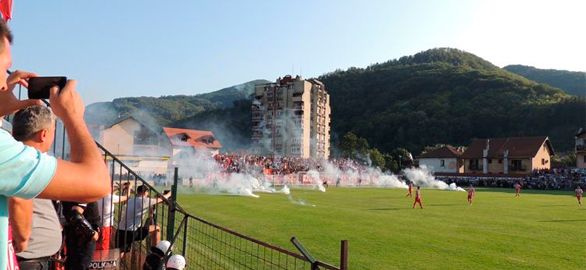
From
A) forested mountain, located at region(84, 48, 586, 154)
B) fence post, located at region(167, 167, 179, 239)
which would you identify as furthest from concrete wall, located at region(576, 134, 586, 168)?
fence post, located at region(167, 167, 179, 239)

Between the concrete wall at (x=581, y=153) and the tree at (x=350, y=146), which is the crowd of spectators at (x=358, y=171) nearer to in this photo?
the concrete wall at (x=581, y=153)

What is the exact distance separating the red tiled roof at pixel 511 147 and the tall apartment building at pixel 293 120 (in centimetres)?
3229

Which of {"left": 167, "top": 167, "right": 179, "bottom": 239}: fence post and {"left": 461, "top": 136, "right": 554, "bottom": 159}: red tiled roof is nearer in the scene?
{"left": 167, "top": 167, "right": 179, "bottom": 239}: fence post

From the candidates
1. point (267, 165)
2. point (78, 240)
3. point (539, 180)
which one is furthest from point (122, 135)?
point (78, 240)

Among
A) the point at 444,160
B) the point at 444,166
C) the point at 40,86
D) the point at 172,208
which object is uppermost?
the point at 444,160

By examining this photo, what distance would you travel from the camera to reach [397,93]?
15288 cm

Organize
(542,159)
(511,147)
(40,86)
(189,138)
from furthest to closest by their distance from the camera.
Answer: (189,138), (511,147), (542,159), (40,86)

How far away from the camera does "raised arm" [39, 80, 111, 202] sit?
176 centimetres

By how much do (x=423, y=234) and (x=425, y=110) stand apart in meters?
114

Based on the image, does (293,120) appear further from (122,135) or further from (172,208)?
(172,208)

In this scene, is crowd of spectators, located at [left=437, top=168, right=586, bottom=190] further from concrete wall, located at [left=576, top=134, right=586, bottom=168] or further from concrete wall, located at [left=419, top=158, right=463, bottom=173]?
concrete wall, located at [left=419, top=158, right=463, bottom=173]

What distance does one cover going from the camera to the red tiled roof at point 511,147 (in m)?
75.1

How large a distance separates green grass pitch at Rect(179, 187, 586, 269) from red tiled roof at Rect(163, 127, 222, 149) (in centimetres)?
5509

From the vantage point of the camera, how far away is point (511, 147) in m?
77.6
